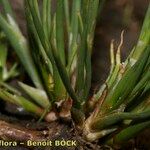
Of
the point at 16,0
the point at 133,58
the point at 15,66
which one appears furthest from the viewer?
the point at 16,0

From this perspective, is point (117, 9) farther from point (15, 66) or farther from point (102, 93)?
point (102, 93)

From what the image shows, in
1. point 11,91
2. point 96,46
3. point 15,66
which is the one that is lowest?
point 11,91

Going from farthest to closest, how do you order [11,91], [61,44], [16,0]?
[16,0] → [11,91] → [61,44]

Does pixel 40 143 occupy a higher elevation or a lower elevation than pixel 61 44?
lower

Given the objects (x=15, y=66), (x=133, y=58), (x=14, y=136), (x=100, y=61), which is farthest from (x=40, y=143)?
(x=100, y=61)

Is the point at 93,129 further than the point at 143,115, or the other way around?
the point at 93,129

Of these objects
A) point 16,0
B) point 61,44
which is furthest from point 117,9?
point 61,44

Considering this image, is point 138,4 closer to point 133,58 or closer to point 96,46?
point 96,46
